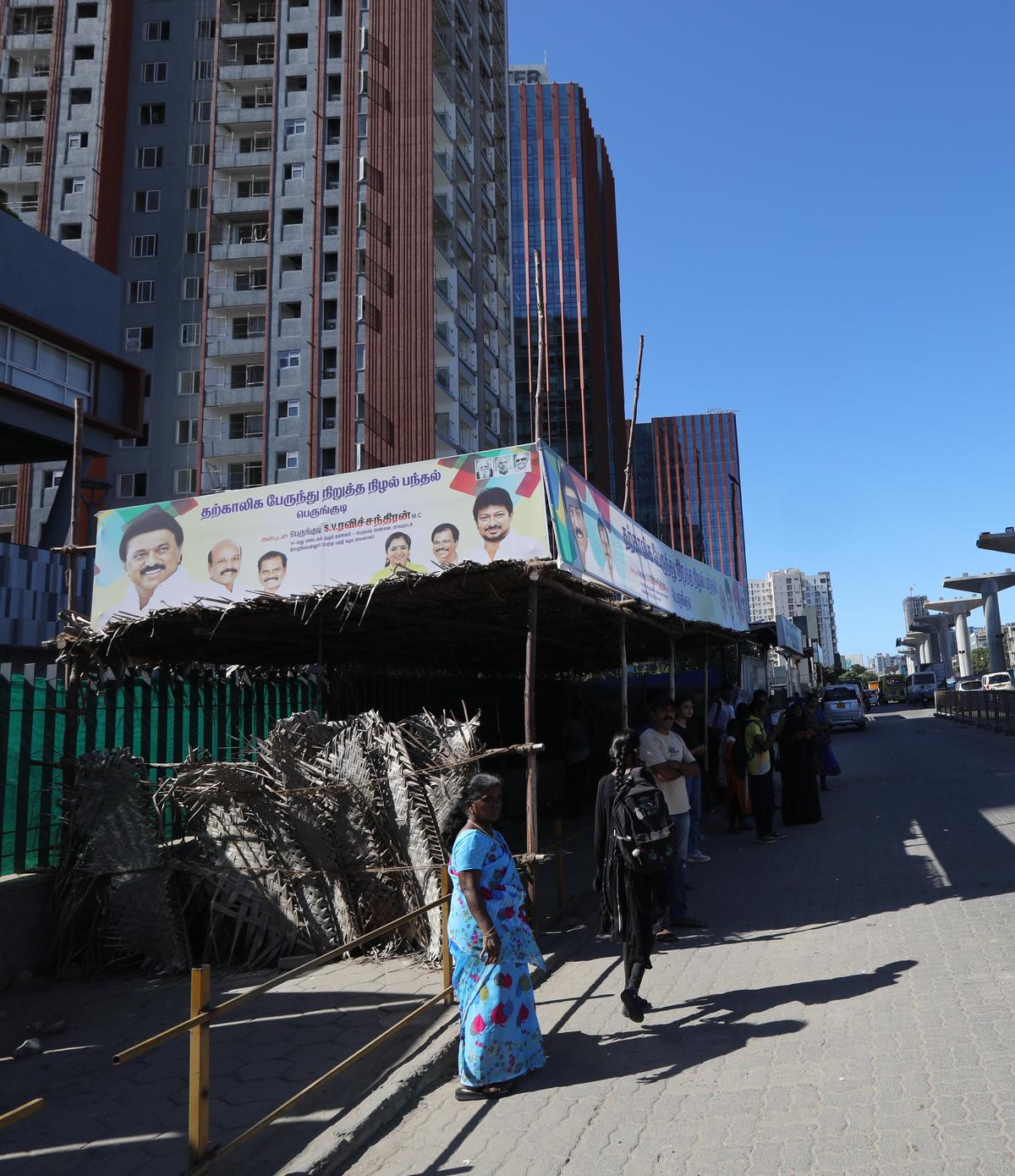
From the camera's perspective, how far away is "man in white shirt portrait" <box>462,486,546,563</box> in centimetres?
691

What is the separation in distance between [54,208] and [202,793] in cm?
4949

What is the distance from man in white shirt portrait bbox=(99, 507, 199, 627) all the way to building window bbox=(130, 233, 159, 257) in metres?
45.7

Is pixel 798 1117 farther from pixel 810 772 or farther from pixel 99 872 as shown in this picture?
pixel 810 772

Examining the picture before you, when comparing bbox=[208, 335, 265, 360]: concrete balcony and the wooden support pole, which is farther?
bbox=[208, 335, 265, 360]: concrete balcony

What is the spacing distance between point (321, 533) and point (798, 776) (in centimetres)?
820

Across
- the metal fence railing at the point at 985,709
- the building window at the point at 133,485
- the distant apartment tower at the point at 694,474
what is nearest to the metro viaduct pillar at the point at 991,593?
the metal fence railing at the point at 985,709

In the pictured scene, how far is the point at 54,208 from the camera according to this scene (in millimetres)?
47156

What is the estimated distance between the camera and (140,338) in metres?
48.2

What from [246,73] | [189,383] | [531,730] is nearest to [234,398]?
[189,383]

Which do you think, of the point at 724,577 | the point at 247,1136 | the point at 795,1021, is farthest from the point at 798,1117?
the point at 724,577

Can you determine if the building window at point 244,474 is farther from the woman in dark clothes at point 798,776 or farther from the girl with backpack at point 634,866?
the girl with backpack at point 634,866

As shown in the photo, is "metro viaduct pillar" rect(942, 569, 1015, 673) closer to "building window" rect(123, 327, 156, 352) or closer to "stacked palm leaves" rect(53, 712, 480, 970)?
"building window" rect(123, 327, 156, 352)

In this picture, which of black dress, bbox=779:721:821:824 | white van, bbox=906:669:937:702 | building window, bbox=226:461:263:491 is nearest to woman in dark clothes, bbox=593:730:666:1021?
black dress, bbox=779:721:821:824

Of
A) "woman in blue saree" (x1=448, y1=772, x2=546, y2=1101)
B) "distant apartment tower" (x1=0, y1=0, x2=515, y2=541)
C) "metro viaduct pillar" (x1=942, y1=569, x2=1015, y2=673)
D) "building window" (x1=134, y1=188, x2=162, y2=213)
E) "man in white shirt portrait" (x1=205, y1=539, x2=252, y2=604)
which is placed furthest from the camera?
"metro viaduct pillar" (x1=942, y1=569, x2=1015, y2=673)
